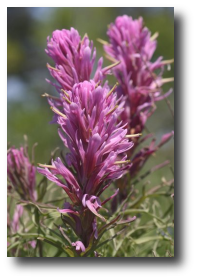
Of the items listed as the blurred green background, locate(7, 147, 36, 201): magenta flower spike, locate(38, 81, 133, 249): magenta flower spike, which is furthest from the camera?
the blurred green background

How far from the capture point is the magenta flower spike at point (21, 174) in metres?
0.60

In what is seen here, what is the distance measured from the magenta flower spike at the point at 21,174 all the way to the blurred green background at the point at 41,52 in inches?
43.2

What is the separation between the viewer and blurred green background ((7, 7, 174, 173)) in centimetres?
329

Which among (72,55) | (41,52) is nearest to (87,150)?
(72,55)

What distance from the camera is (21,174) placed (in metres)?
0.60

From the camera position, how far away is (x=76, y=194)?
1.42 ft

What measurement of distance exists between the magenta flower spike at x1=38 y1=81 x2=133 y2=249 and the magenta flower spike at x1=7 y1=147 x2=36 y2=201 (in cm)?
18

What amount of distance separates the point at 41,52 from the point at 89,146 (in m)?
7.51

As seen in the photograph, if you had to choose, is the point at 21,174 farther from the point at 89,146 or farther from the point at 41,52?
the point at 41,52

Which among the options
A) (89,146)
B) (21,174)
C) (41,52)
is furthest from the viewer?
(41,52)

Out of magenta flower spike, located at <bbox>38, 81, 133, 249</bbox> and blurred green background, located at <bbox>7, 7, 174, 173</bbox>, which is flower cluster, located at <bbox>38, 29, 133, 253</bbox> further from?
blurred green background, located at <bbox>7, 7, 174, 173</bbox>

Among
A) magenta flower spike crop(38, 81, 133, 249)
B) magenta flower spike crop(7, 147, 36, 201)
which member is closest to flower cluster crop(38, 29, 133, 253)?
magenta flower spike crop(38, 81, 133, 249)
